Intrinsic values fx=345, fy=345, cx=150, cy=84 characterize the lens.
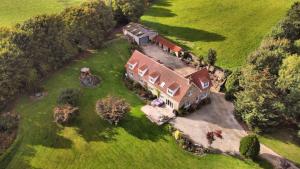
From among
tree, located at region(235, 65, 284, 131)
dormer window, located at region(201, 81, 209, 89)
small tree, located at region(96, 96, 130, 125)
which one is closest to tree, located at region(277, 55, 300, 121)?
tree, located at region(235, 65, 284, 131)

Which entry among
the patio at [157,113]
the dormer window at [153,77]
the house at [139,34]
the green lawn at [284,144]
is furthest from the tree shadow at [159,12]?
the green lawn at [284,144]

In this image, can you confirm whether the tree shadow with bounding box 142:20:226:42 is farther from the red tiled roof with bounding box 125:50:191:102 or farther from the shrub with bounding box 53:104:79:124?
the shrub with bounding box 53:104:79:124

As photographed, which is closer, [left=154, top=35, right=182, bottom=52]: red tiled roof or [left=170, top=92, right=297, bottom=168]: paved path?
[left=170, top=92, right=297, bottom=168]: paved path

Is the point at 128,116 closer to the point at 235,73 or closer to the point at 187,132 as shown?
the point at 187,132

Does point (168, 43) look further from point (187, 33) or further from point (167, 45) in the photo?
point (187, 33)

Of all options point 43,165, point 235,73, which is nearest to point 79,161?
point 43,165

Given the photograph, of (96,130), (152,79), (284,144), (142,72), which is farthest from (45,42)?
(284,144)
